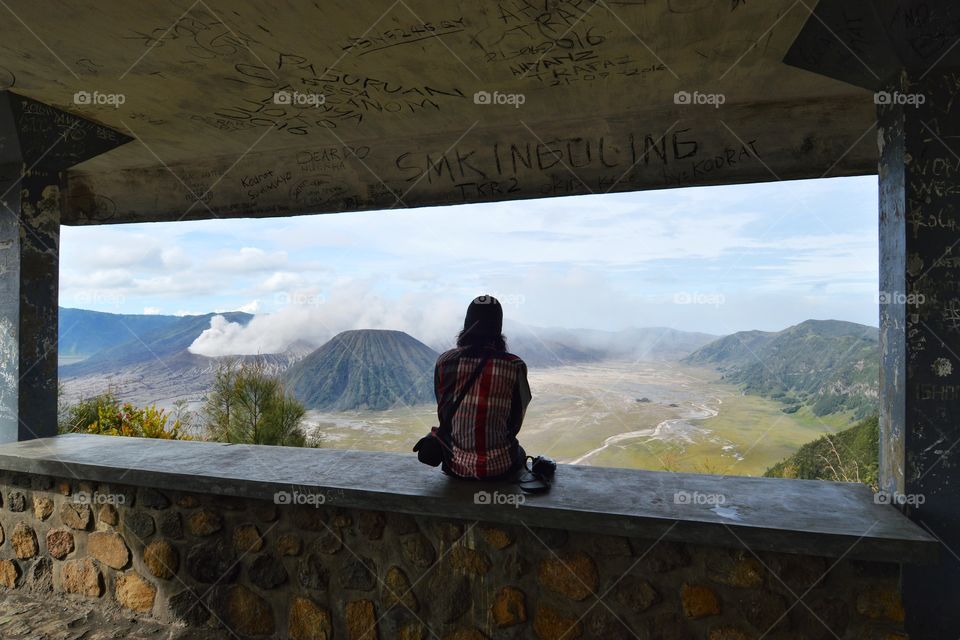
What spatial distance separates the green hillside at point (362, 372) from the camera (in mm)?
8219

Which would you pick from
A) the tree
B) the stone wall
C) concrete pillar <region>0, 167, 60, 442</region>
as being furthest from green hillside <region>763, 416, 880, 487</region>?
concrete pillar <region>0, 167, 60, 442</region>

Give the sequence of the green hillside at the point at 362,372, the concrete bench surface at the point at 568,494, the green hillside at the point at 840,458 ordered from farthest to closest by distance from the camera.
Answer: the green hillside at the point at 362,372, the green hillside at the point at 840,458, the concrete bench surface at the point at 568,494

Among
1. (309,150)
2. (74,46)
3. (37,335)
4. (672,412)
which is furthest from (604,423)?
(74,46)

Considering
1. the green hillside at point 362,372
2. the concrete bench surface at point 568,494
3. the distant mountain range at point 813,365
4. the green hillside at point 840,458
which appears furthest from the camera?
the green hillside at point 362,372

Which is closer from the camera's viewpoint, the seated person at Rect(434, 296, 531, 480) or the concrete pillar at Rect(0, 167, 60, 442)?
the seated person at Rect(434, 296, 531, 480)

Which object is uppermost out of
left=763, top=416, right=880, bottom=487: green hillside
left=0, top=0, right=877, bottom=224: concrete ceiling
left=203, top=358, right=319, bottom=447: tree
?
left=0, top=0, right=877, bottom=224: concrete ceiling

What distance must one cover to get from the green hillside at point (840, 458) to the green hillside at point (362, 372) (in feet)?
14.8

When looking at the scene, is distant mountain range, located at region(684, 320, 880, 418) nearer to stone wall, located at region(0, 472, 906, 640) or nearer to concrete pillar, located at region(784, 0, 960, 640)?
concrete pillar, located at region(784, 0, 960, 640)

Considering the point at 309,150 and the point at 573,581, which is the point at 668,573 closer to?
the point at 573,581

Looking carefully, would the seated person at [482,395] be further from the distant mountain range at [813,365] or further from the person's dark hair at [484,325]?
the distant mountain range at [813,365]

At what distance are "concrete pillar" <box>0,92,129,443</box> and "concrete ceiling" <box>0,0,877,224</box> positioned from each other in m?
0.22

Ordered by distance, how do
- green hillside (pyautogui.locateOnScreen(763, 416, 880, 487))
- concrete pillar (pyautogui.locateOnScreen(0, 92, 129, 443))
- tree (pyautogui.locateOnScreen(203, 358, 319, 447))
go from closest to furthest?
concrete pillar (pyautogui.locateOnScreen(0, 92, 129, 443)) → green hillside (pyautogui.locateOnScreen(763, 416, 880, 487)) → tree (pyautogui.locateOnScreen(203, 358, 319, 447))

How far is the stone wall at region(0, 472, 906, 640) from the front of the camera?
7.18 ft

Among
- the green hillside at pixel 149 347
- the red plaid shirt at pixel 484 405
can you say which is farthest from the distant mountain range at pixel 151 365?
the red plaid shirt at pixel 484 405
